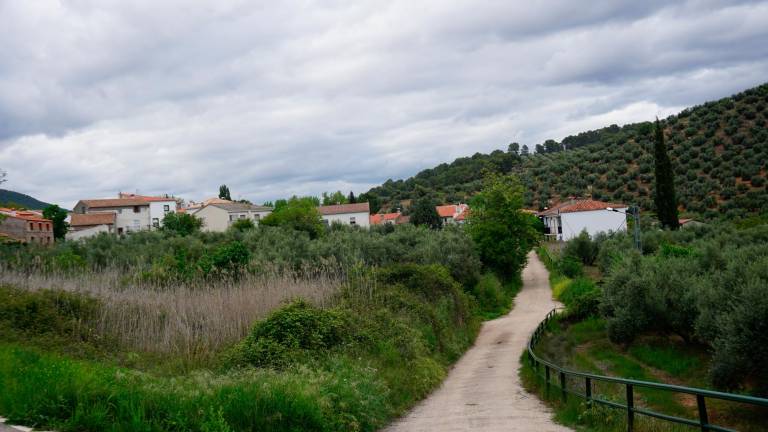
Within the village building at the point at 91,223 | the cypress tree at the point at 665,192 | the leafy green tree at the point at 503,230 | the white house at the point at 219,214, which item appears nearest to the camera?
the leafy green tree at the point at 503,230

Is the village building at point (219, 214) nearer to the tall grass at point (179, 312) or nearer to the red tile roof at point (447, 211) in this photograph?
the red tile roof at point (447, 211)

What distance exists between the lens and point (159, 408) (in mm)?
8094

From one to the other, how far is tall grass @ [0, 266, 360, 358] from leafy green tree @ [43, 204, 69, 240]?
74958 millimetres

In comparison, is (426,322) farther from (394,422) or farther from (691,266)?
(691,266)

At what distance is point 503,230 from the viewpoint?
4819cm

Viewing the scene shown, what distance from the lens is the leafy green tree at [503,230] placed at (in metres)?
48.0

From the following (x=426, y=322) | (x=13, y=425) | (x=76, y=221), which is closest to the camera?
(x=13, y=425)

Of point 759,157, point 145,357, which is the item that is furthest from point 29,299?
point 759,157

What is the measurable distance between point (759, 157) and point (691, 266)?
58.8m

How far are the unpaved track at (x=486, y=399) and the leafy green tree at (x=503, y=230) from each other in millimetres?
17380

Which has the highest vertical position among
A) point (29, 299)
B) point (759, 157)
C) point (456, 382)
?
point (759, 157)

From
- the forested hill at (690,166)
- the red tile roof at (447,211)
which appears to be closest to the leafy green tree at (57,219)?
the red tile roof at (447,211)

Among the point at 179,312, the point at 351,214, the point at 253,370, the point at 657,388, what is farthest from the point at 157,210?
the point at 657,388

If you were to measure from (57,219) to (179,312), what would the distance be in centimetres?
8211
